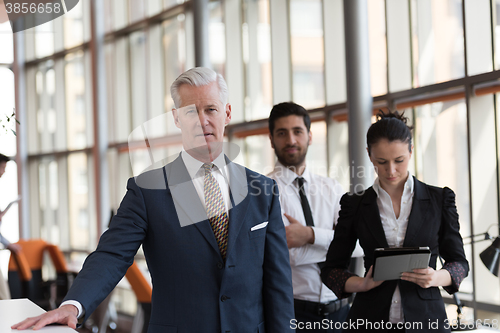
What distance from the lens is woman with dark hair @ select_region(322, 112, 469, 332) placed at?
5.89 ft

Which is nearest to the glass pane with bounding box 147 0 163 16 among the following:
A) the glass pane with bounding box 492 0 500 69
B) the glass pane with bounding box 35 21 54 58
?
the glass pane with bounding box 35 21 54 58

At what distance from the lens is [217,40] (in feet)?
20.3

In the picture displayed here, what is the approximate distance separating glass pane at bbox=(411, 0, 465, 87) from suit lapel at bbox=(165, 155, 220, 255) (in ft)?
9.76

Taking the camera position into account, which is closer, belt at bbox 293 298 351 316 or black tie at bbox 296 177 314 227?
belt at bbox 293 298 351 316

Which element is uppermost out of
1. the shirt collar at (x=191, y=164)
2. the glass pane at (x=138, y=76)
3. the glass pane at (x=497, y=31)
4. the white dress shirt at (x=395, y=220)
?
the glass pane at (x=138, y=76)

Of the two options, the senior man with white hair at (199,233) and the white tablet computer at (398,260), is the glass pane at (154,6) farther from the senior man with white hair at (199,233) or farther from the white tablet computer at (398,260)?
the white tablet computer at (398,260)

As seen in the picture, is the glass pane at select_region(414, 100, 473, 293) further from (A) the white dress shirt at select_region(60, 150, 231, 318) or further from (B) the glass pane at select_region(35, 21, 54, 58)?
(B) the glass pane at select_region(35, 21, 54, 58)

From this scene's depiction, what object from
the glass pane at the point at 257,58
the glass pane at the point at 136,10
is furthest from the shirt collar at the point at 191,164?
the glass pane at the point at 136,10

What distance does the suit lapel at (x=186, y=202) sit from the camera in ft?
4.84

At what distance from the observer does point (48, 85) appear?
9.73 m

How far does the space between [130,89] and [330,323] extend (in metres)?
6.30

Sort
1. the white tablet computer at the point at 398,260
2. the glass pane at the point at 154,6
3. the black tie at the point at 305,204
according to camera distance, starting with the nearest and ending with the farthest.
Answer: the white tablet computer at the point at 398,260 → the black tie at the point at 305,204 → the glass pane at the point at 154,6

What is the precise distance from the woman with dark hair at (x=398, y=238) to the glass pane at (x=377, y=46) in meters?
2.63

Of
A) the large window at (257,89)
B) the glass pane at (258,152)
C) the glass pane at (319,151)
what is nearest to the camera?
the large window at (257,89)
